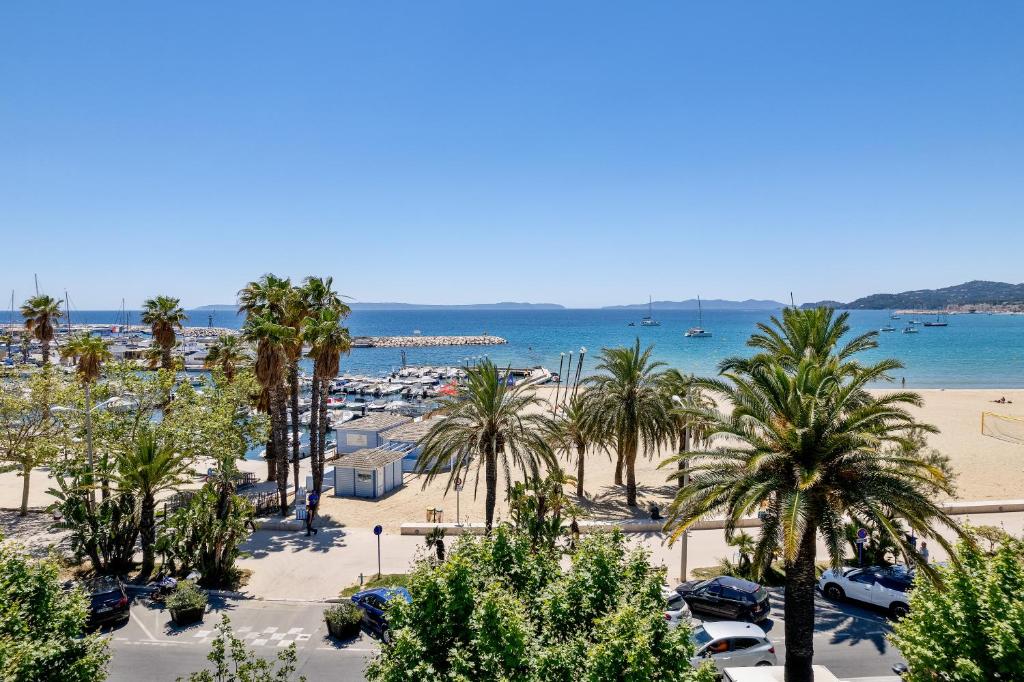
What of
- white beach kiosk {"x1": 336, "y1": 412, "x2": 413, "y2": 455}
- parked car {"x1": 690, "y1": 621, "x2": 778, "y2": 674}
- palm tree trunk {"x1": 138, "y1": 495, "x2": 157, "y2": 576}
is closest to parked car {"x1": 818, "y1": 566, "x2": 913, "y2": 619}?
parked car {"x1": 690, "y1": 621, "x2": 778, "y2": 674}

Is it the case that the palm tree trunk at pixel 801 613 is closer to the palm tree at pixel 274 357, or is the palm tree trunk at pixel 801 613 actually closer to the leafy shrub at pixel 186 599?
the leafy shrub at pixel 186 599

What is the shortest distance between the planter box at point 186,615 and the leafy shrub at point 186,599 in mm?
63

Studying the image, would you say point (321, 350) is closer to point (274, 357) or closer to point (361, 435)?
point (274, 357)

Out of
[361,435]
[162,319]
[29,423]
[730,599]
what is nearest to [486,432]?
[730,599]

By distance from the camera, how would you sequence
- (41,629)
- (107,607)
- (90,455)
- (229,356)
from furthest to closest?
(229,356), (90,455), (107,607), (41,629)

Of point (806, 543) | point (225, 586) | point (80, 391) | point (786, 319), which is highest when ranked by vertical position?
point (786, 319)

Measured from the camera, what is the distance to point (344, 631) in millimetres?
15570

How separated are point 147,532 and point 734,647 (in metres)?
18.8

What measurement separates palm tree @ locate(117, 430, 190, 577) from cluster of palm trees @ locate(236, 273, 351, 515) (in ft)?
22.5

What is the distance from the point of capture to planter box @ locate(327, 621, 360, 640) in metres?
15.5

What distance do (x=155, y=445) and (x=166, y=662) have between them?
803 centimetres

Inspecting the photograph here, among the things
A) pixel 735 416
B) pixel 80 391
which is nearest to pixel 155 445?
pixel 80 391

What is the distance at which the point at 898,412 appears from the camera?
1277 centimetres

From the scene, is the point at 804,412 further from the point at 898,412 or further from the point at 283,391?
the point at 283,391
